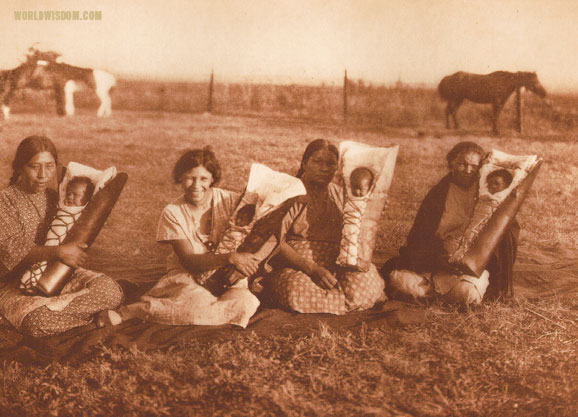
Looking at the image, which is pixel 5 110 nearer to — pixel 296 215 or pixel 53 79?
pixel 53 79

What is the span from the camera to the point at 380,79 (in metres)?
5.82

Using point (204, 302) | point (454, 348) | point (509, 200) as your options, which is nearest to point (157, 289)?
point (204, 302)

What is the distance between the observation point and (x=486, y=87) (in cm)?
570

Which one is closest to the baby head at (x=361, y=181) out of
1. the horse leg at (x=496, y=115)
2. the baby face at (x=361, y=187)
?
the baby face at (x=361, y=187)

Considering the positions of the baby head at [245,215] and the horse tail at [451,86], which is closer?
the baby head at [245,215]

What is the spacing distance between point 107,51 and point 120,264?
7.59 feet

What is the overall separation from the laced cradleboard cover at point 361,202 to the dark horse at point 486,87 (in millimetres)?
1702

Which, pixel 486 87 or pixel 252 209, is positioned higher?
pixel 486 87

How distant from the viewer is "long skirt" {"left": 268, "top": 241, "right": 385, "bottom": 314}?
423 centimetres

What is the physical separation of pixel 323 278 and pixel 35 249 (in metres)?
2.19

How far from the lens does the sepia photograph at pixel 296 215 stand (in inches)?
141

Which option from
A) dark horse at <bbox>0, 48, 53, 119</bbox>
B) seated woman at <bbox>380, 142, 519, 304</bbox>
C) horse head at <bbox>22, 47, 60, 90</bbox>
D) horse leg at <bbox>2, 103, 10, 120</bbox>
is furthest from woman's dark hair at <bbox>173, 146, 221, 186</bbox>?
horse leg at <bbox>2, 103, 10, 120</bbox>

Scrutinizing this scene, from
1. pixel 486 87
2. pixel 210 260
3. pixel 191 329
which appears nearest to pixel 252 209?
pixel 210 260

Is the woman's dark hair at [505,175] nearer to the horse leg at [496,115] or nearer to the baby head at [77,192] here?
the horse leg at [496,115]
